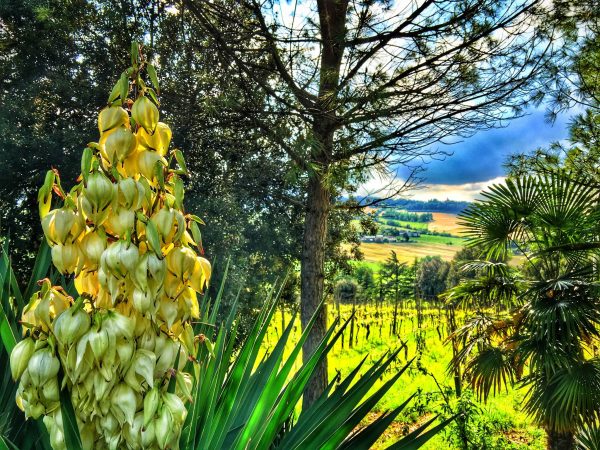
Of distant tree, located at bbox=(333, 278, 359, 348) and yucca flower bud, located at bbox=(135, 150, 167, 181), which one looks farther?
distant tree, located at bbox=(333, 278, 359, 348)

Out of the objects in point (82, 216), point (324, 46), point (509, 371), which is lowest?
point (509, 371)

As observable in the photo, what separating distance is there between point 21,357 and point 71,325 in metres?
0.11

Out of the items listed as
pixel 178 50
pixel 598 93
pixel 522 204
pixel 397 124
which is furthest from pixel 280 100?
pixel 598 93

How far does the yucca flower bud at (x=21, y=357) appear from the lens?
675 millimetres

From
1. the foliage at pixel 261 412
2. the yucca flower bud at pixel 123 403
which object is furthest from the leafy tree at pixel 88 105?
the yucca flower bud at pixel 123 403

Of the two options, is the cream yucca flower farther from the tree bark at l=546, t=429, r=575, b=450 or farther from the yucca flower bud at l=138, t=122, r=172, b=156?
the tree bark at l=546, t=429, r=575, b=450

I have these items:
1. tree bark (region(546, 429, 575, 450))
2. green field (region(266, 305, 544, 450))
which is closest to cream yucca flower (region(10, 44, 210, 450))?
green field (region(266, 305, 544, 450))

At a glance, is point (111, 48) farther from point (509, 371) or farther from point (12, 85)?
point (509, 371)

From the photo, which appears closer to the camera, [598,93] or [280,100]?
[280,100]

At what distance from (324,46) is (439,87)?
1287 mm

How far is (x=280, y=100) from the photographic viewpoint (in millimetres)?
4137

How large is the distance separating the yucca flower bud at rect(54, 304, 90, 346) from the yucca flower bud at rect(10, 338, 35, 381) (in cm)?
7

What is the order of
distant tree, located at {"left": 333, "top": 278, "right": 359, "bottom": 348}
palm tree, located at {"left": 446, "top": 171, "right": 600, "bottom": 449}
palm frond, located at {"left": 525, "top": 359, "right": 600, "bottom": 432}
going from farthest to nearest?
distant tree, located at {"left": 333, "top": 278, "right": 359, "bottom": 348} → palm tree, located at {"left": 446, "top": 171, "right": 600, "bottom": 449} → palm frond, located at {"left": 525, "top": 359, "right": 600, "bottom": 432}

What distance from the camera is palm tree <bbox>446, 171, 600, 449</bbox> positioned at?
3.32m
